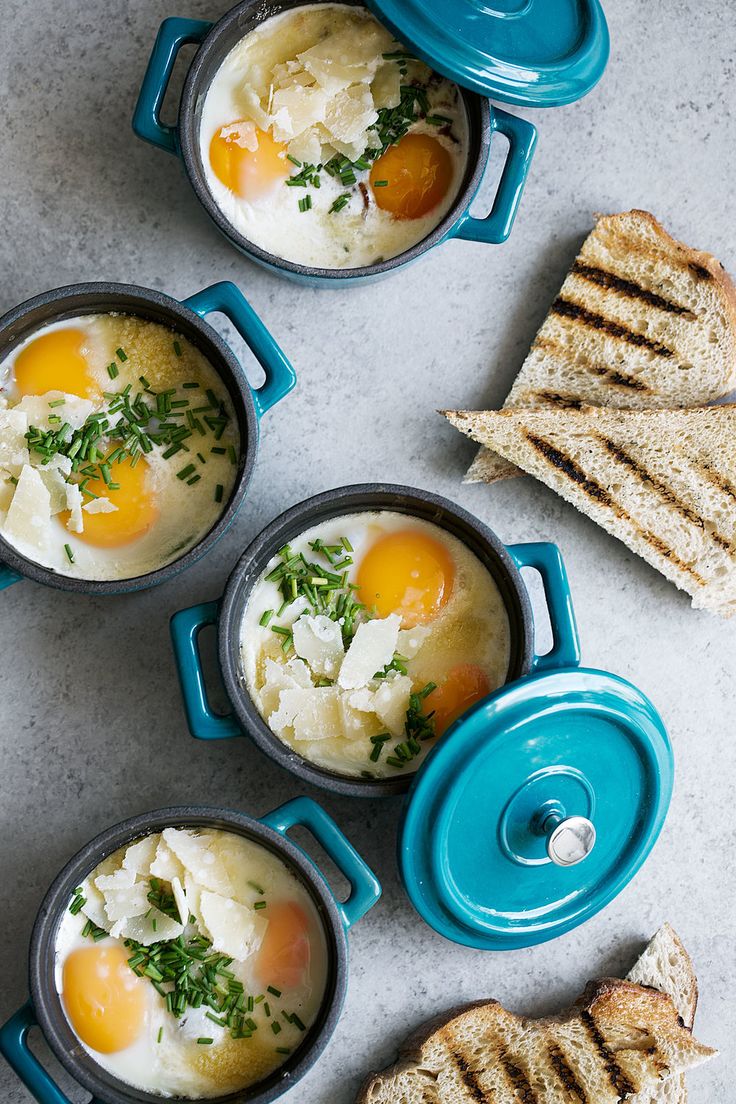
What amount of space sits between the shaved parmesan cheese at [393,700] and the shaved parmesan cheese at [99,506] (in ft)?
2.42

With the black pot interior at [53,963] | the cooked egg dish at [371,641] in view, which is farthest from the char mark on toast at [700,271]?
the black pot interior at [53,963]

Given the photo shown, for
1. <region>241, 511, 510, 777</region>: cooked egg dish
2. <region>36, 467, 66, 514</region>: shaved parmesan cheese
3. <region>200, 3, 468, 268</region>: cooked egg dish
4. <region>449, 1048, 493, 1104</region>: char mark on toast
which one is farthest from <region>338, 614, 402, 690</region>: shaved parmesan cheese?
<region>449, 1048, 493, 1104</region>: char mark on toast

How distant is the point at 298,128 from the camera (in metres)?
2.44

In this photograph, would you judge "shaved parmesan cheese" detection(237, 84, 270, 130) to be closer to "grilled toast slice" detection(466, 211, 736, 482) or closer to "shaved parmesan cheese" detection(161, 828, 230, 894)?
"grilled toast slice" detection(466, 211, 736, 482)

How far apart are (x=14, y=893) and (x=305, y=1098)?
2.92 ft

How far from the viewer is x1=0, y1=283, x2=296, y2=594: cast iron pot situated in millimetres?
2227

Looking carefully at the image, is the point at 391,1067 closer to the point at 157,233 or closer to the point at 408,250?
the point at 408,250

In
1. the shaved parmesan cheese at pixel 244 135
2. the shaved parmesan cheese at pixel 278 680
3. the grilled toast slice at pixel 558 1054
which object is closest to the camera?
the shaved parmesan cheese at pixel 278 680

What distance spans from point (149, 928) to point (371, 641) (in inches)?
31.1

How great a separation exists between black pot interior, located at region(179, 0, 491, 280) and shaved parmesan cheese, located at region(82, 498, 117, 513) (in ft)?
2.16

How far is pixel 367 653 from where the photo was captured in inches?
91.7

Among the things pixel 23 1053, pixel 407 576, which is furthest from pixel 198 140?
pixel 23 1053

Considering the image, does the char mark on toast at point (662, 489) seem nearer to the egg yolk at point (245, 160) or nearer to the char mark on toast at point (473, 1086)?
the egg yolk at point (245, 160)

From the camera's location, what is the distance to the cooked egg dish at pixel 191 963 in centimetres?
224
